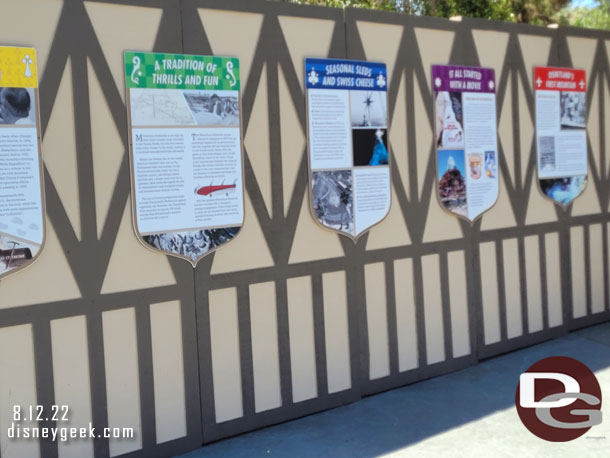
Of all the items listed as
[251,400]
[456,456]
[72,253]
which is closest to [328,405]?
[251,400]

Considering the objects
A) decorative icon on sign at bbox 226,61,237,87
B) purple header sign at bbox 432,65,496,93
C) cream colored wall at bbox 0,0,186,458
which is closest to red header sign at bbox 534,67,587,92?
purple header sign at bbox 432,65,496,93

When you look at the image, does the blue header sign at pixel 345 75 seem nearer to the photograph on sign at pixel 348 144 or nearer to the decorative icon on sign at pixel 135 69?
the photograph on sign at pixel 348 144

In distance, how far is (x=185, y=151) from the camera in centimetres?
450

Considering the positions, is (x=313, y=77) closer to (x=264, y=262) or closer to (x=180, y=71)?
(x=180, y=71)

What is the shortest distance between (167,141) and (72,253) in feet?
3.01

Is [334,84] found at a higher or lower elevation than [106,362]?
higher

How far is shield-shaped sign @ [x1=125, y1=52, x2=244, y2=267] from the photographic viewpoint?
4.32 meters

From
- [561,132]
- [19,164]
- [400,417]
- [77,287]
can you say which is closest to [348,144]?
[400,417]

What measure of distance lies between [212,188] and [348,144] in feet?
4.03

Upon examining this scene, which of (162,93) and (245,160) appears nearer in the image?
(162,93)

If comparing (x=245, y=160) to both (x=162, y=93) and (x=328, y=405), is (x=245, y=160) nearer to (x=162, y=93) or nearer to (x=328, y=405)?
(x=162, y=93)

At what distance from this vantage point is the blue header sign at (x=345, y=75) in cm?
512

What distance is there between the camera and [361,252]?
17.8 ft

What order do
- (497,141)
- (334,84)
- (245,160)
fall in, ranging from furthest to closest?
(497,141) → (334,84) → (245,160)
